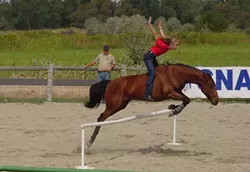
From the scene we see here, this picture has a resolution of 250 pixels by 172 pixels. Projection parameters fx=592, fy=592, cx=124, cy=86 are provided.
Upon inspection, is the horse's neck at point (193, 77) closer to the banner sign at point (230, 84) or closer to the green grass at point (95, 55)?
the banner sign at point (230, 84)

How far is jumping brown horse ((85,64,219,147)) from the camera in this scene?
390 inches

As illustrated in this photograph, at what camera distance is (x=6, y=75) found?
25.4m

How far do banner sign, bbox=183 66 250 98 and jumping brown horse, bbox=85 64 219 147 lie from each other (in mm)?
8250

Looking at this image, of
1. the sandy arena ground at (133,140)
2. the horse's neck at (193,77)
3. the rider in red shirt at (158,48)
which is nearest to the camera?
the sandy arena ground at (133,140)

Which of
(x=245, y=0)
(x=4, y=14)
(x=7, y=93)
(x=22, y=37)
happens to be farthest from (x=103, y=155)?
(x=245, y=0)

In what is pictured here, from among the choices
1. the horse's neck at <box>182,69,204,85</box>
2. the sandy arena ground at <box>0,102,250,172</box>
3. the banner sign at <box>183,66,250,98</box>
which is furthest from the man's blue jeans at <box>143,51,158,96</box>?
the banner sign at <box>183,66,250,98</box>

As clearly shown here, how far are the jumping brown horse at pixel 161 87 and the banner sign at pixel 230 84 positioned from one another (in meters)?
8.25

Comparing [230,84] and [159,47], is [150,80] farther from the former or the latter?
[230,84]

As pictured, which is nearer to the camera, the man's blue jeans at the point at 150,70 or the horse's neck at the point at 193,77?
the man's blue jeans at the point at 150,70

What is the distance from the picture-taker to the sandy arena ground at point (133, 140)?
30.6 feet

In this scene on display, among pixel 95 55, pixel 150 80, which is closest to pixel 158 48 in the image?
pixel 150 80

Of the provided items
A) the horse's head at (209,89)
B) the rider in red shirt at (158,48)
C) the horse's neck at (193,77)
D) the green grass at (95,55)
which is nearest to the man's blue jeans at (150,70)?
the rider in red shirt at (158,48)

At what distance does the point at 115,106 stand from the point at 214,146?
6.95ft

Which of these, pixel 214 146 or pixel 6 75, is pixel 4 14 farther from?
pixel 214 146
